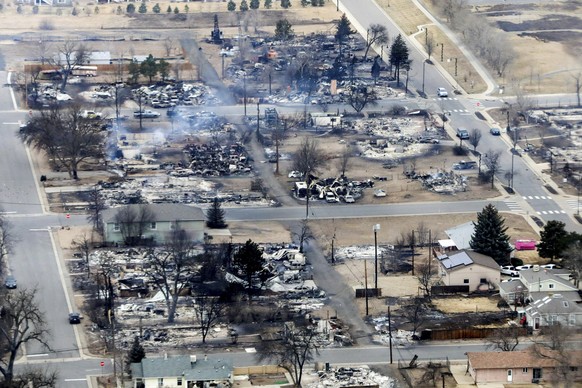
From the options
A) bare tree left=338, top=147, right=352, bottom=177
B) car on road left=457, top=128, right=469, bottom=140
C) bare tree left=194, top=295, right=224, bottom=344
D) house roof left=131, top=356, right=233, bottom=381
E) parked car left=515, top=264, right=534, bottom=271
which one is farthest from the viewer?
car on road left=457, top=128, right=469, bottom=140

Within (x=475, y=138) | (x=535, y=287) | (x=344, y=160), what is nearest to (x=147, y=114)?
(x=344, y=160)

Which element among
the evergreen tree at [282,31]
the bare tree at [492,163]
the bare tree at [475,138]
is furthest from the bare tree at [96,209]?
the evergreen tree at [282,31]

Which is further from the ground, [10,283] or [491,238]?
[491,238]

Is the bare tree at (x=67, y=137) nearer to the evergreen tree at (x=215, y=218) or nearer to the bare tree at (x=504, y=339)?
the evergreen tree at (x=215, y=218)

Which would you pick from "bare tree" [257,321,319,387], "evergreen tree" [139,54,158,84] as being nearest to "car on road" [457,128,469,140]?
"evergreen tree" [139,54,158,84]

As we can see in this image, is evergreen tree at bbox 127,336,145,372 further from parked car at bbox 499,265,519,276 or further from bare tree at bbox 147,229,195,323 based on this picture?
parked car at bbox 499,265,519,276

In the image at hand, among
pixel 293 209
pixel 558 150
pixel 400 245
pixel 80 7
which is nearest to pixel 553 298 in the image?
pixel 400 245

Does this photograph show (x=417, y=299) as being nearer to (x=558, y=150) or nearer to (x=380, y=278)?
(x=380, y=278)

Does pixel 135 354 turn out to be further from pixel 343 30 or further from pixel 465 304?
pixel 343 30
